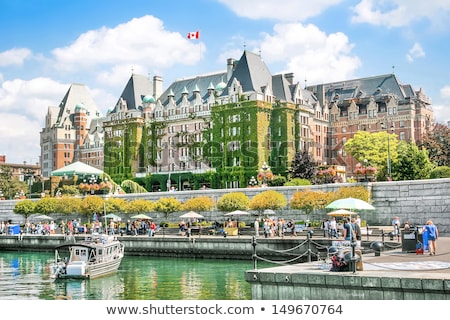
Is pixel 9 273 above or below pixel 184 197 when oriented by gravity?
below

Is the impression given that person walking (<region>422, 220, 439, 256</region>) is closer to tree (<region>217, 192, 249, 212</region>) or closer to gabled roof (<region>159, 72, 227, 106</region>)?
tree (<region>217, 192, 249, 212</region>)

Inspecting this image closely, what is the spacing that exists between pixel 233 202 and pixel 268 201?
9.16ft

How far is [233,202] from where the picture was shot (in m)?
43.4

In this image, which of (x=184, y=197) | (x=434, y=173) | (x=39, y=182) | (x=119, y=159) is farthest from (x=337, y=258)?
(x=39, y=182)

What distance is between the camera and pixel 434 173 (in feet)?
137

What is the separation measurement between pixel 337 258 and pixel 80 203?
1633 inches

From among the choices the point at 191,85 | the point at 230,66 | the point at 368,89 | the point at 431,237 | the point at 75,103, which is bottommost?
the point at 431,237

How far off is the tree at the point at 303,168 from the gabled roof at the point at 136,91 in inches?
1365

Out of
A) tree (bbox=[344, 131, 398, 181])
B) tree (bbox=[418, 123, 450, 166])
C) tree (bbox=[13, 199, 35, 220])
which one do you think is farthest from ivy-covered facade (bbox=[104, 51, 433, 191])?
tree (bbox=[13, 199, 35, 220])

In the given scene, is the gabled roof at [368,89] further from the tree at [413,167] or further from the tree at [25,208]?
the tree at [25,208]

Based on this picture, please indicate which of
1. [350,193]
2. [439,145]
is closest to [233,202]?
[350,193]

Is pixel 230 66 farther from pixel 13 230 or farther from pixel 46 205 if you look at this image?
pixel 13 230

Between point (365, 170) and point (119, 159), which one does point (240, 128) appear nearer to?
point (119, 159)

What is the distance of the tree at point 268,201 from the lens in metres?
41.9
